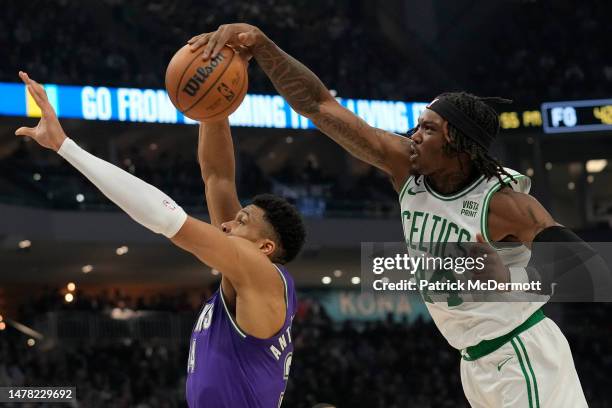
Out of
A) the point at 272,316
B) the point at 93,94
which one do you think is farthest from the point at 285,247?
the point at 93,94

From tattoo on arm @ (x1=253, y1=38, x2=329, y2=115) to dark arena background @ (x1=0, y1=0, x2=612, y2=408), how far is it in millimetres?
10877

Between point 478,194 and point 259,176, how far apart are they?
45.9 feet

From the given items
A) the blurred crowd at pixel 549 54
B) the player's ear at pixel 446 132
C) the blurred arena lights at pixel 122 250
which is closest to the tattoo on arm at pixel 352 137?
the player's ear at pixel 446 132

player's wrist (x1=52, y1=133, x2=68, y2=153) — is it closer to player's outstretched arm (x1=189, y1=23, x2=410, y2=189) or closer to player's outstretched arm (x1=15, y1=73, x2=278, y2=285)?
player's outstretched arm (x1=15, y1=73, x2=278, y2=285)

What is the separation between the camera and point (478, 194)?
3926mm

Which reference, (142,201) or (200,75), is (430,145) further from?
(142,201)

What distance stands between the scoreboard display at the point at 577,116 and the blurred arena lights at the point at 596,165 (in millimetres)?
4870

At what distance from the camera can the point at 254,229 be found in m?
4.02

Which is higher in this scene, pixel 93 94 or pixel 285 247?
pixel 93 94

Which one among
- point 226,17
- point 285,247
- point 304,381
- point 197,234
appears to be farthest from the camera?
point 226,17

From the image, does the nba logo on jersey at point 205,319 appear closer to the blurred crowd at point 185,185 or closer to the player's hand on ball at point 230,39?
the player's hand on ball at point 230,39

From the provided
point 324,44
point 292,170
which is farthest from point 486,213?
point 324,44

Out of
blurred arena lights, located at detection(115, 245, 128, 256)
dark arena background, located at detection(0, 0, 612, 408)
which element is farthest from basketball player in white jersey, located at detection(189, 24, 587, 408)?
blurred arena lights, located at detection(115, 245, 128, 256)

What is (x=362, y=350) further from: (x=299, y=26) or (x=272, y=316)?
(x=272, y=316)
